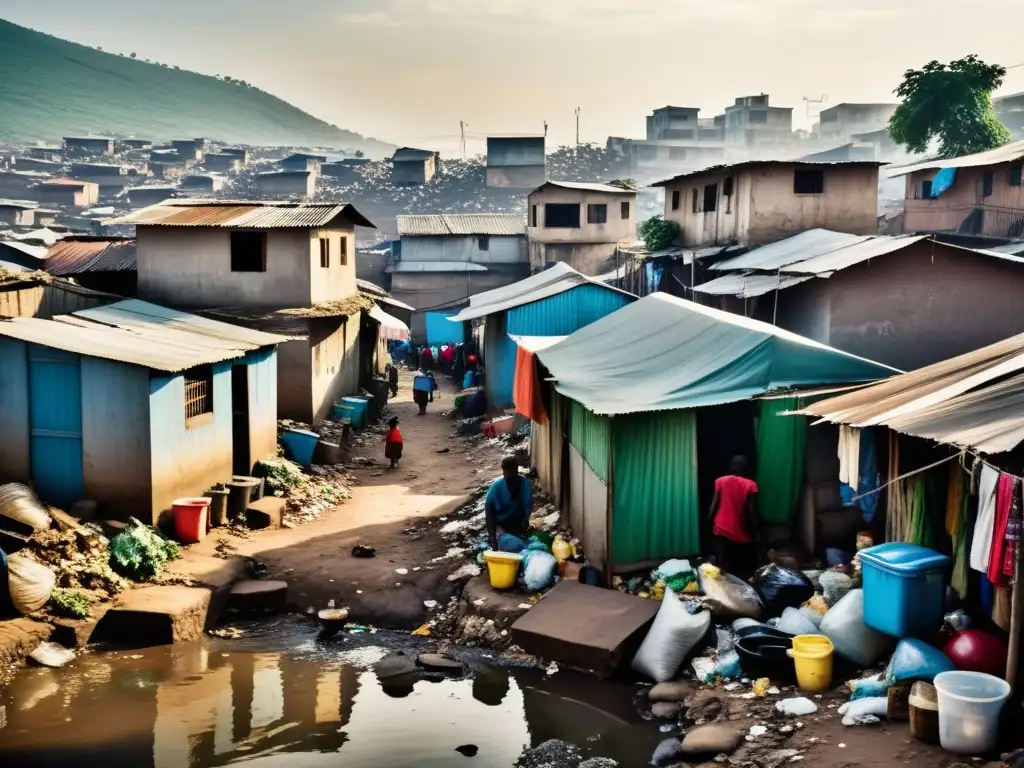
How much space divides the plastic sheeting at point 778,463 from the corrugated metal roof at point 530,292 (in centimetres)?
1149

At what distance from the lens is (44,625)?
1030cm

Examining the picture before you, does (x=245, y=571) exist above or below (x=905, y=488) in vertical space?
below

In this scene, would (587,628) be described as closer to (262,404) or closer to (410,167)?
(262,404)

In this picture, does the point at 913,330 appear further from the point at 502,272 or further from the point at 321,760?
the point at 502,272

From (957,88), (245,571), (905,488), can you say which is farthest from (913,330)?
(957,88)

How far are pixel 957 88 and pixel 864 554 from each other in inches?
1278

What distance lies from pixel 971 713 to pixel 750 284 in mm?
13531

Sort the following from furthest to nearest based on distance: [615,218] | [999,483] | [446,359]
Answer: [615,218] → [446,359] → [999,483]

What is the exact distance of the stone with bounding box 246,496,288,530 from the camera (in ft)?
48.3

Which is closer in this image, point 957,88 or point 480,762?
point 480,762

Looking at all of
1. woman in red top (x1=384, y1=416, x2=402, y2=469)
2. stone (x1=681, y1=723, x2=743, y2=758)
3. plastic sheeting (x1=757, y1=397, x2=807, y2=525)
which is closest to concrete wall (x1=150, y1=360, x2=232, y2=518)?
woman in red top (x1=384, y1=416, x2=402, y2=469)

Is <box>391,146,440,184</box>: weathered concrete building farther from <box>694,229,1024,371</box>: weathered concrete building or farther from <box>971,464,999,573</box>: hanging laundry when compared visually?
<box>971,464,999,573</box>: hanging laundry

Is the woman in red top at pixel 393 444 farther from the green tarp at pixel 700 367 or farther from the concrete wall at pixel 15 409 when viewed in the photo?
the concrete wall at pixel 15 409

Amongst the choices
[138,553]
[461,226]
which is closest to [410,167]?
[461,226]
